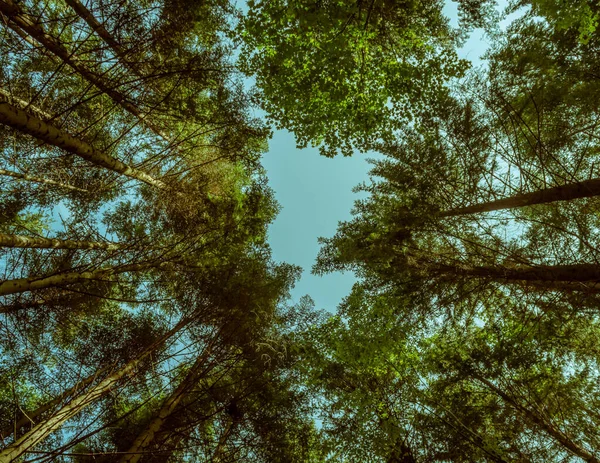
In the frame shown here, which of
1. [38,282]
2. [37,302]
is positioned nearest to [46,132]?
[38,282]

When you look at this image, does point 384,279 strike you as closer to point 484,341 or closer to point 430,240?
point 430,240

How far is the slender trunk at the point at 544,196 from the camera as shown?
413 cm

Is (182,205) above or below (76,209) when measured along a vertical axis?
above

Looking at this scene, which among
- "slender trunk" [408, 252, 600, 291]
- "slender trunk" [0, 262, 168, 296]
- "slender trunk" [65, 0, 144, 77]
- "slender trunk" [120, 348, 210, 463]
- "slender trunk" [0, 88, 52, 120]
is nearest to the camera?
"slender trunk" [65, 0, 144, 77]

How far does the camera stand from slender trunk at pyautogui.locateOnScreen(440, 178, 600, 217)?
4.13m

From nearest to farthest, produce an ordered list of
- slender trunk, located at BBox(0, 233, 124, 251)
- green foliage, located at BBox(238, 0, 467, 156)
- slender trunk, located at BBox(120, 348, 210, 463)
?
slender trunk, located at BBox(0, 233, 124, 251), slender trunk, located at BBox(120, 348, 210, 463), green foliage, located at BBox(238, 0, 467, 156)

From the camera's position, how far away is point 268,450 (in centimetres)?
652

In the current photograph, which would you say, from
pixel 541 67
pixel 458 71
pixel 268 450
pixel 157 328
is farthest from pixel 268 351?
pixel 541 67

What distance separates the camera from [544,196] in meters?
4.58

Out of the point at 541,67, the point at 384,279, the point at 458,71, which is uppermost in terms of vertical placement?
the point at 541,67

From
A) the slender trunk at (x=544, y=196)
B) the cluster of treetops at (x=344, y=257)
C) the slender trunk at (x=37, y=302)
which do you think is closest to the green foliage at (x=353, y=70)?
the cluster of treetops at (x=344, y=257)

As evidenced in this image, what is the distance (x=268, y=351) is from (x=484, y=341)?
572cm

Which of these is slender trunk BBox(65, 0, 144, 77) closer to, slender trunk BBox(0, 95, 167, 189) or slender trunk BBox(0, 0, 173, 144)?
slender trunk BBox(0, 0, 173, 144)

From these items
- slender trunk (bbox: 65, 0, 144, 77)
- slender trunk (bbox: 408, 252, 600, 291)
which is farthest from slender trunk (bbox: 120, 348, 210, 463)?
slender trunk (bbox: 408, 252, 600, 291)
